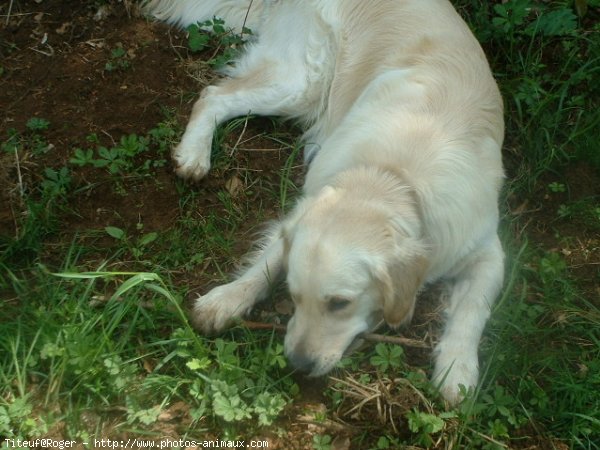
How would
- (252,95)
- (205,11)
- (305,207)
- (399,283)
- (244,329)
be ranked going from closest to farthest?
(399,283), (305,207), (244,329), (252,95), (205,11)

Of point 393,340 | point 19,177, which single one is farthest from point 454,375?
point 19,177

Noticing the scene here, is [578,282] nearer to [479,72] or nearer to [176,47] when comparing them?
[479,72]

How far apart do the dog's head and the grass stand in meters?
0.19

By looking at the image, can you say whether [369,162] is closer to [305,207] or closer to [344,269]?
[305,207]

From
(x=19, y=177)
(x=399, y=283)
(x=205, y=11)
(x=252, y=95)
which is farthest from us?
(x=205, y=11)

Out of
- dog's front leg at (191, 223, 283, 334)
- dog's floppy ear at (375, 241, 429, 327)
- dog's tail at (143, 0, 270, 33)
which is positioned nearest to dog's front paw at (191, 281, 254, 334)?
dog's front leg at (191, 223, 283, 334)

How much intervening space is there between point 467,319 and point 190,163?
1.54 m

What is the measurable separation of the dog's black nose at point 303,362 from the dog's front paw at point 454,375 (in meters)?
0.51

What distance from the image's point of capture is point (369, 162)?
8.84ft

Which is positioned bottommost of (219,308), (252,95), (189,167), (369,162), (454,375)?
(454,375)

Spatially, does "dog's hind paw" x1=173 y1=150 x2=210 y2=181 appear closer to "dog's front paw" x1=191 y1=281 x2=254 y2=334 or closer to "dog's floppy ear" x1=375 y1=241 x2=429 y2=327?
"dog's front paw" x1=191 y1=281 x2=254 y2=334

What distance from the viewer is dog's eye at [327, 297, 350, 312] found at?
7.72ft

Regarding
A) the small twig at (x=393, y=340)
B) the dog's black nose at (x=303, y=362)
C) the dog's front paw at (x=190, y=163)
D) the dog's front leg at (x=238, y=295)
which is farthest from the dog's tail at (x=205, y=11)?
the dog's black nose at (x=303, y=362)

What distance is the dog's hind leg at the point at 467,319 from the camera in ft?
8.70
